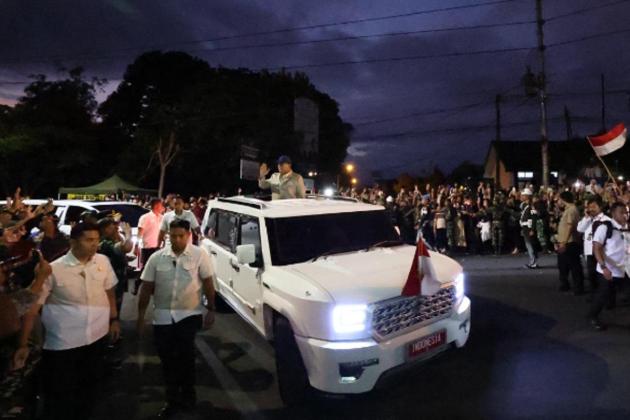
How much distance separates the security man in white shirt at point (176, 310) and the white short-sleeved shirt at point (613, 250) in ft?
17.4

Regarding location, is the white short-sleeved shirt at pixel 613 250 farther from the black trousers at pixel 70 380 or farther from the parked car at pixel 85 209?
the parked car at pixel 85 209

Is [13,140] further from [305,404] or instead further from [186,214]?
[305,404]

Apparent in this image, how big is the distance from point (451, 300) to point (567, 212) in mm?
5450

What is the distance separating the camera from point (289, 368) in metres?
4.51

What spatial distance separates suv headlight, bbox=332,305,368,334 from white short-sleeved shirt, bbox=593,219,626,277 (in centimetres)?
433

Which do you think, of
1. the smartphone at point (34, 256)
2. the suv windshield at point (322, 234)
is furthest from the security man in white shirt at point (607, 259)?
the smartphone at point (34, 256)

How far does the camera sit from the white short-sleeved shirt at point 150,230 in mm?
9312

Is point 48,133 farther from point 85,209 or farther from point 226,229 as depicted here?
point 226,229

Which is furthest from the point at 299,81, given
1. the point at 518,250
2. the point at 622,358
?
the point at 622,358

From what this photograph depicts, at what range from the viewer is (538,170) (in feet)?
175

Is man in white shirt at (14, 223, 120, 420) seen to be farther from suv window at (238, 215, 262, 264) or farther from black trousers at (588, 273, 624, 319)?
black trousers at (588, 273, 624, 319)

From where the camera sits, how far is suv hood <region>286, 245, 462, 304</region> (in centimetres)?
424

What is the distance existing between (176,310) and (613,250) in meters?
5.88

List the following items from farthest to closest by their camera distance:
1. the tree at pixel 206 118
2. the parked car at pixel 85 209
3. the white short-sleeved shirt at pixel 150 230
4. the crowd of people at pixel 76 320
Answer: the tree at pixel 206 118 → the parked car at pixel 85 209 → the white short-sleeved shirt at pixel 150 230 → the crowd of people at pixel 76 320
